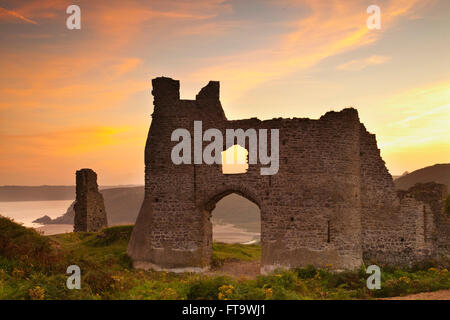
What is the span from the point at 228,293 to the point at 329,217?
8.30 meters

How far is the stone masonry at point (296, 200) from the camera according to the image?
2105 centimetres

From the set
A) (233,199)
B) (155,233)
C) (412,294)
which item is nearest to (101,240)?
(155,233)

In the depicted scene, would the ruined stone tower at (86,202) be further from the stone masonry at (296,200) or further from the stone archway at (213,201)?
the stone archway at (213,201)

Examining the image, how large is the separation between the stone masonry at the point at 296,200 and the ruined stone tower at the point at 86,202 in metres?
13.6

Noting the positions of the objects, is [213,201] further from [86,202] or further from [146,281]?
[86,202]

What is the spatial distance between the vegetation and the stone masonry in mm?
1070

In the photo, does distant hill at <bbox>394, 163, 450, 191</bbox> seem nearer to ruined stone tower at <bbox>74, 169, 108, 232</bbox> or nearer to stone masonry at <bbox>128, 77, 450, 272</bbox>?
ruined stone tower at <bbox>74, 169, 108, 232</bbox>

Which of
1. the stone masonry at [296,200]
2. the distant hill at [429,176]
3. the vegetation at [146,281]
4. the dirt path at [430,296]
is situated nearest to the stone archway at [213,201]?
the stone masonry at [296,200]

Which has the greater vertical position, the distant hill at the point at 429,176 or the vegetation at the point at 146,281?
the distant hill at the point at 429,176

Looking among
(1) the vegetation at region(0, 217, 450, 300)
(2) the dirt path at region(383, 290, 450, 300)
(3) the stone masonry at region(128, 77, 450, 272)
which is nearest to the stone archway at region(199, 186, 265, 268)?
(3) the stone masonry at region(128, 77, 450, 272)

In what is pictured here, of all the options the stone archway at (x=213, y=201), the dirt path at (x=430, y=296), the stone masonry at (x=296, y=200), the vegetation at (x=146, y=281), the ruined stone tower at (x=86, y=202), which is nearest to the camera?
the vegetation at (x=146, y=281)

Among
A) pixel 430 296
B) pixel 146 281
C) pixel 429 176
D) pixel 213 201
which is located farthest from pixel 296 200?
pixel 429 176

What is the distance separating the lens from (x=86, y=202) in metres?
36.6

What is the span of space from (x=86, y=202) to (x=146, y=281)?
63.1ft
